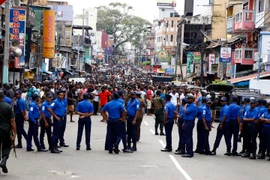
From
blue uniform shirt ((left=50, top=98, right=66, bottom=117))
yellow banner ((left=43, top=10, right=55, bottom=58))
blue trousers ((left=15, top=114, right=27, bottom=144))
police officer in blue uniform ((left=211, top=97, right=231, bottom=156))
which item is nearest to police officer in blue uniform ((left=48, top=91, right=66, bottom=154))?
blue uniform shirt ((left=50, top=98, right=66, bottom=117))

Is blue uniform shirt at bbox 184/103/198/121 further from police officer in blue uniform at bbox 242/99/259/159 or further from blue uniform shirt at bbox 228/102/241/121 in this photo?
police officer in blue uniform at bbox 242/99/259/159

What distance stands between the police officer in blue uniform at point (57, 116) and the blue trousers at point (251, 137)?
5228mm

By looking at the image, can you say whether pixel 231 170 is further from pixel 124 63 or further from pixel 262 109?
pixel 124 63

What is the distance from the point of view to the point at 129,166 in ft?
47.2

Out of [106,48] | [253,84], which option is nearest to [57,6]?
[253,84]

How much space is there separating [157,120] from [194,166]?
8577mm

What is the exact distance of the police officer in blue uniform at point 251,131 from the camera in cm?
1720

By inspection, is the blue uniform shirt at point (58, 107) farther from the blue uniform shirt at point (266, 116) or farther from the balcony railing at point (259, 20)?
the balcony railing at point (259, 20)

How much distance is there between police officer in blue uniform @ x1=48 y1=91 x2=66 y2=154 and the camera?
1664 centimetres

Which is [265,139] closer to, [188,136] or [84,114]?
[188,136]

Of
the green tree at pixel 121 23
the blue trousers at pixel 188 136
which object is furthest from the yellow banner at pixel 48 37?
the green tree at pixel 121 23

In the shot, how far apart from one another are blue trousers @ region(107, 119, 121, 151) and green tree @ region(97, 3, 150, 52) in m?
120

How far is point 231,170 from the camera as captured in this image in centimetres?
1438

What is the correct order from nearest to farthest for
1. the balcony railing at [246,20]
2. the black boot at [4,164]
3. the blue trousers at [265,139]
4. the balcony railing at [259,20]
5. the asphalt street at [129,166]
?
the black boot at [4,164] → the asphalt street at [129,166] → the blue trousers at [265,139] → the balcony railing at [259,20] → the balcony railing at [246,20]
